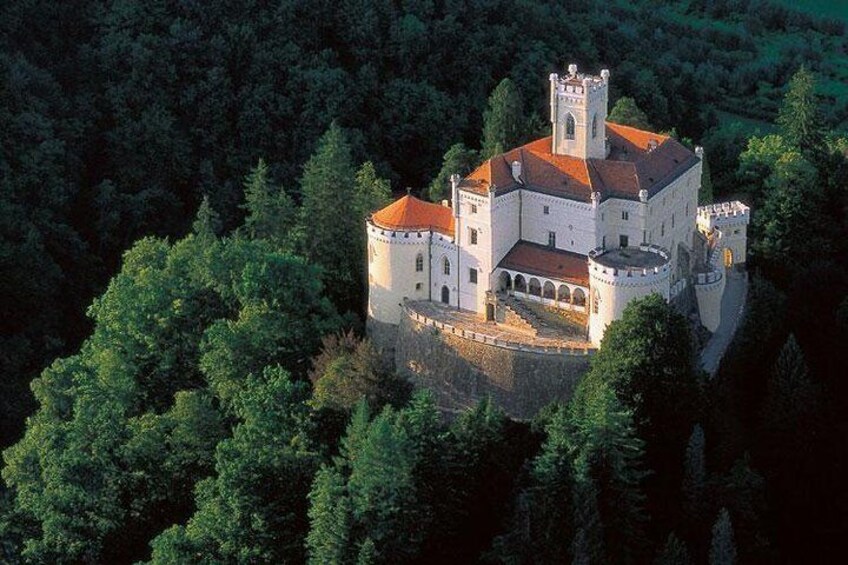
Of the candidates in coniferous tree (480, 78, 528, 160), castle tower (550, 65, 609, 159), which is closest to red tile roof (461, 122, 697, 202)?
castle tower (550, 65, 609, 159)

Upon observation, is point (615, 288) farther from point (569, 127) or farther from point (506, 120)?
point (506, 120)

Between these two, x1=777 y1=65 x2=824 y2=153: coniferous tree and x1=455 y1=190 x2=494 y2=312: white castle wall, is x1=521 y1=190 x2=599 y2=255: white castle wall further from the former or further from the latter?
x1=777 y1=65 x2=824 y2=153: coniferous tree

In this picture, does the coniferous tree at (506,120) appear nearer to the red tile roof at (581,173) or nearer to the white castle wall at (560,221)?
the red tile roof at (581,173)

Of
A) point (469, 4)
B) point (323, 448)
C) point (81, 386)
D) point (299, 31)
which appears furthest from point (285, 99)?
point (323, 448)

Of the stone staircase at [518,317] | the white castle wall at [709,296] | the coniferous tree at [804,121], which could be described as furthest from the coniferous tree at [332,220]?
the coniferous tree at [804,121]

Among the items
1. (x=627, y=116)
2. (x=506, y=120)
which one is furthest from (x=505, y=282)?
(x=506, y=120)
